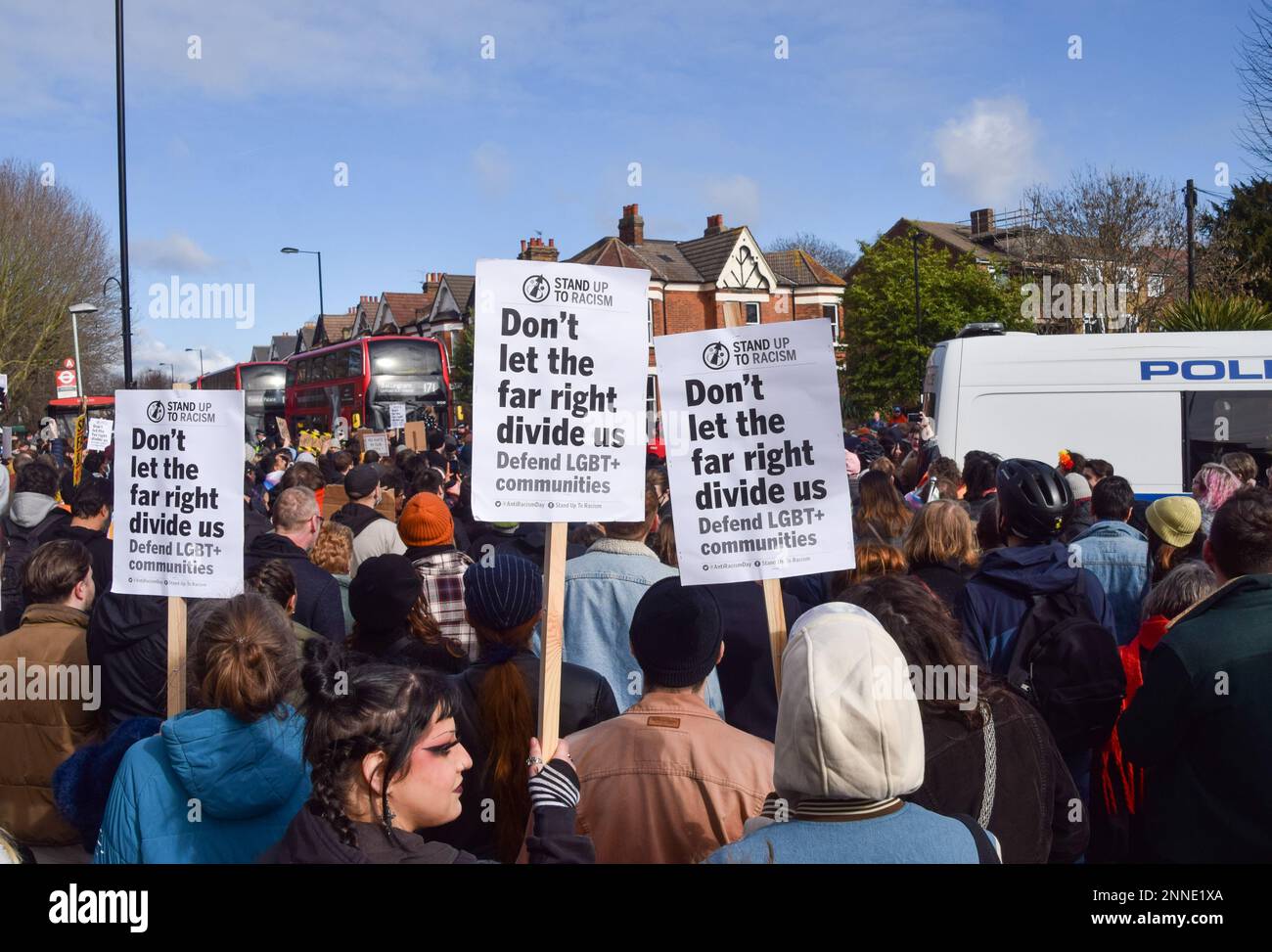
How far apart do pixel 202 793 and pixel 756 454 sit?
1854 millimetres

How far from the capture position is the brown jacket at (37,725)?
152 inches

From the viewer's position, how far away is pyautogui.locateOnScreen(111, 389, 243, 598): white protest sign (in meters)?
4.09

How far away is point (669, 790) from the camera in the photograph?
2.78m

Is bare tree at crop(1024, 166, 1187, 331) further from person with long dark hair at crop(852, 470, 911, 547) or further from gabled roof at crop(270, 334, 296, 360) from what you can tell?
gabled roof at crop(270, 334, 296, 360)

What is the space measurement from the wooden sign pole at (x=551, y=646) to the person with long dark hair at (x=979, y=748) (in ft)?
2.92

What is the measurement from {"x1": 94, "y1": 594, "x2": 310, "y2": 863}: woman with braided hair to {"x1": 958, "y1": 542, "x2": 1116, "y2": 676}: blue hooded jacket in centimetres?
234

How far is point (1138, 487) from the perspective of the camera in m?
10.8

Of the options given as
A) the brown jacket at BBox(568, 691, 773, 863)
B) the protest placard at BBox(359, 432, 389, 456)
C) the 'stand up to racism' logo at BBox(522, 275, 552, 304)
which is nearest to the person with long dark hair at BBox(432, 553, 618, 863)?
the brown jacket at BBox(568, 691, 773, 863)

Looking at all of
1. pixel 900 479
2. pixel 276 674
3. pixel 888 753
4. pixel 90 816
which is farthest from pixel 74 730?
pixel 900 479

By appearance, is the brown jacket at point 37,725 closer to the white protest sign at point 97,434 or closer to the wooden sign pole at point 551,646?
the wooden sign pole at point 551,646

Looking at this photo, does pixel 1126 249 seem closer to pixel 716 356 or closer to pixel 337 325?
pixel 716 356

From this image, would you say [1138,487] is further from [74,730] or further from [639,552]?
[74,730]
